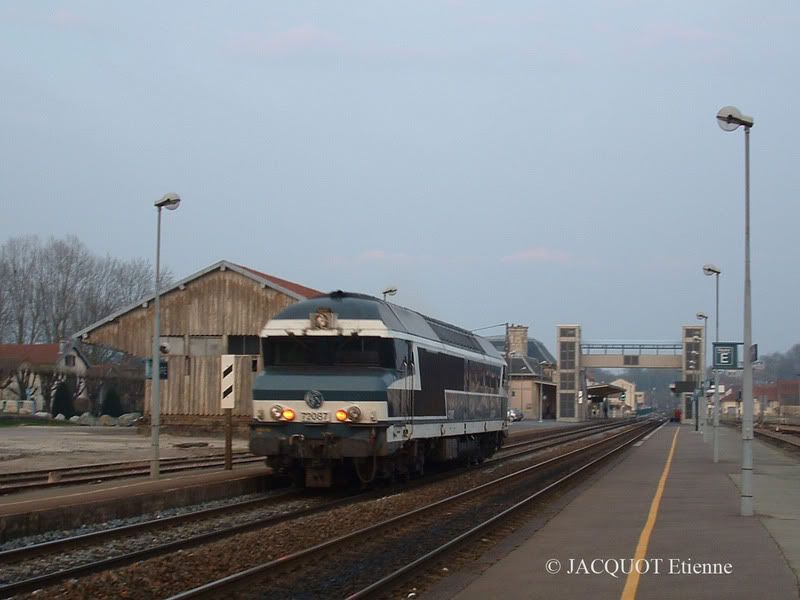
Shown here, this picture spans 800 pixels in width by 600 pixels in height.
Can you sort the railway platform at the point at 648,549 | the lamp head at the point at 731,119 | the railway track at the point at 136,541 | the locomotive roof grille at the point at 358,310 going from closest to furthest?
the railway platform at the point at 648,549 < the railway track at the point at 136,541 < the lamp head at the point at 731,119 < the locomotive roof grille at the point at 358,310

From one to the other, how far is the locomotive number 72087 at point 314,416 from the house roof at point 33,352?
54415 millimetres

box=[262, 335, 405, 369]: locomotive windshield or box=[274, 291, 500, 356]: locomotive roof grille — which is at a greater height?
box=[274, 291, 500, 356]: locomotive roof grille

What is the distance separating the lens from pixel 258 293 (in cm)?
4031

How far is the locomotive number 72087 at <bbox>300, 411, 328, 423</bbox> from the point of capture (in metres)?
18.2

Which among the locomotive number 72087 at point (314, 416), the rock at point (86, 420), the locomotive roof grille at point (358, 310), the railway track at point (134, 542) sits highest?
the locomotive roof grille at point (358, 310)

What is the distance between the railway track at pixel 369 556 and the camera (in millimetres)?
10203

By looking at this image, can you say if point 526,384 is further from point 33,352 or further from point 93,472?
point 93,472

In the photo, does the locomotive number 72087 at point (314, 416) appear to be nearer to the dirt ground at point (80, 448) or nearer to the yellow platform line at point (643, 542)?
the yellow platform line at point (643, 542)

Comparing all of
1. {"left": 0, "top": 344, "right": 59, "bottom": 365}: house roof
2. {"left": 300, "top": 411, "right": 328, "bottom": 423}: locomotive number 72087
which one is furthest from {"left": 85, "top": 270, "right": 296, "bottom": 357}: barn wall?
{"left": 0, "top": 344, "right": 59, "bottom": 365}: house roof

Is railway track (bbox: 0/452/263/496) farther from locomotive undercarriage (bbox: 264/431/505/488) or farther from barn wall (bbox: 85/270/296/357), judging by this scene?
barn wall (bbox: 85/270/296/357)

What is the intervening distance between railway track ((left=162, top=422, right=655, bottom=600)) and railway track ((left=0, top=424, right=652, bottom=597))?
1568 millimetres

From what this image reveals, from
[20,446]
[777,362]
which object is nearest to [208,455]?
[20,446]

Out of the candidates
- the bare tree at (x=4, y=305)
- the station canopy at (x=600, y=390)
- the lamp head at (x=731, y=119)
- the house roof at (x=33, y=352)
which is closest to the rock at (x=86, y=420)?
the house roof at (x=33, y=352)

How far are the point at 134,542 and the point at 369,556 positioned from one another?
3.24 metres
